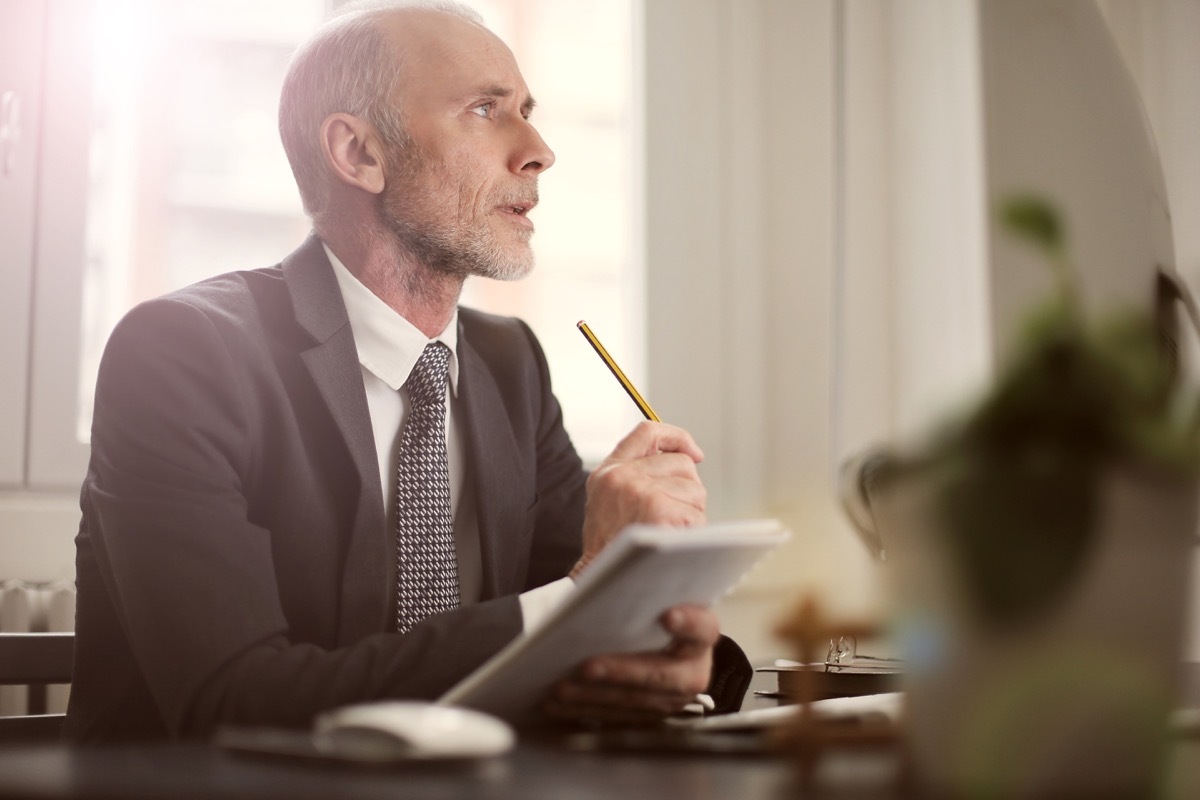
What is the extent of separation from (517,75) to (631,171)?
0.98 m

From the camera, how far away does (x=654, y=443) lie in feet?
3.80

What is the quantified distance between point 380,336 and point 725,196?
54.7 inches

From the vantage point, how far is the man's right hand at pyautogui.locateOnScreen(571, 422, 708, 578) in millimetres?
1066

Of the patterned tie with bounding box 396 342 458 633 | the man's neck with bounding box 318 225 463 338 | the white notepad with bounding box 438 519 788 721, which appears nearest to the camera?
the white notepad with bounding box 438 519 788 721

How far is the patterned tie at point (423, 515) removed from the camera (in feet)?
3.90

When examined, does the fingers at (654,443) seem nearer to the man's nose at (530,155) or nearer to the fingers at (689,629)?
the fingers at (689,629)

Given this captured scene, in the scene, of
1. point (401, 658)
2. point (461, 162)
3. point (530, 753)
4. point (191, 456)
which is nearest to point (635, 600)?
point (530, 753)

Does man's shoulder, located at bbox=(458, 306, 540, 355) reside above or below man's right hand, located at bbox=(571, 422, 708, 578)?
above

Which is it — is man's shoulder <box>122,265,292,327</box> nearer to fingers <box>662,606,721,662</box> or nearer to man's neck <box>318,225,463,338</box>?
man's neck <box>318,225,463,338</box>

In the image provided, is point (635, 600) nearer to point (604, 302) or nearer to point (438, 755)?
point (438, 755)

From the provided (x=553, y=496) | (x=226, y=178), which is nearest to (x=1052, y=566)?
(x=553, y=496)

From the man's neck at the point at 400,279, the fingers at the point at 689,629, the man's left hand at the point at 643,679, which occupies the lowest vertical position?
the man's left hand at the point at 643,679

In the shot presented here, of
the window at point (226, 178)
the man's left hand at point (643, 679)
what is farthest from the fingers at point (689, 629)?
the window at point (226, 178)

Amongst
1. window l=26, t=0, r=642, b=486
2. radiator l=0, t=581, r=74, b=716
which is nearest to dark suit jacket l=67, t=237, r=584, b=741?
radiator l=0, t=581, r=74, b=716
